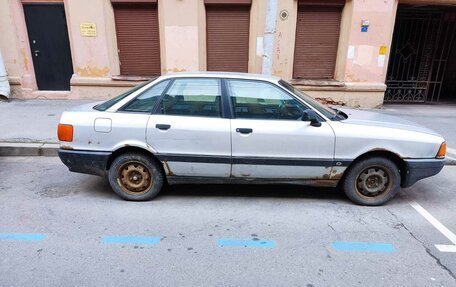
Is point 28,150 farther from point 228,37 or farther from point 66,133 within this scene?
point 228,37

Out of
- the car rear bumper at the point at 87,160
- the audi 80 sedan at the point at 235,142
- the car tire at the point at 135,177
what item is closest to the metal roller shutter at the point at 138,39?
the audi 80 sedan at the point at 235,142

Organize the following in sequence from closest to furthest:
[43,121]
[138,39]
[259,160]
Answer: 1. [259,160]
2. [43,121]
3. [138,39]

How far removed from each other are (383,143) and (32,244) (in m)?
3.88

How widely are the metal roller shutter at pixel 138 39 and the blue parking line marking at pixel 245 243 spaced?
7.15 meters

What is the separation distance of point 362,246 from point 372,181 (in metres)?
1.09

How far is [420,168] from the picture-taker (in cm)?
384

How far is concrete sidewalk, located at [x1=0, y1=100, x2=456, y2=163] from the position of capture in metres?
5.67

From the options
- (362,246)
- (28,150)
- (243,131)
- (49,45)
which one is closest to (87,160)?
(243,131)

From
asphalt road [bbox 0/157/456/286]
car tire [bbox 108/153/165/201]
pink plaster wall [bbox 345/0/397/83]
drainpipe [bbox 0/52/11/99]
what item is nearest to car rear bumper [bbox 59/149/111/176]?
car tire [bbox 108/153/165/201]

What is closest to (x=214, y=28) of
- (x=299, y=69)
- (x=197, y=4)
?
(x=197, y=4)

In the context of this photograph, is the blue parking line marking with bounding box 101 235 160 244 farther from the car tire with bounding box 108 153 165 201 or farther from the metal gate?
the metal gate

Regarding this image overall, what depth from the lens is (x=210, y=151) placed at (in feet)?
12.6

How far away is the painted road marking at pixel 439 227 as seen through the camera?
312cm

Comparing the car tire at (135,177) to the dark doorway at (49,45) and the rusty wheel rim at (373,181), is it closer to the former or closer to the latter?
the rusty wheel rim at (373,181)
